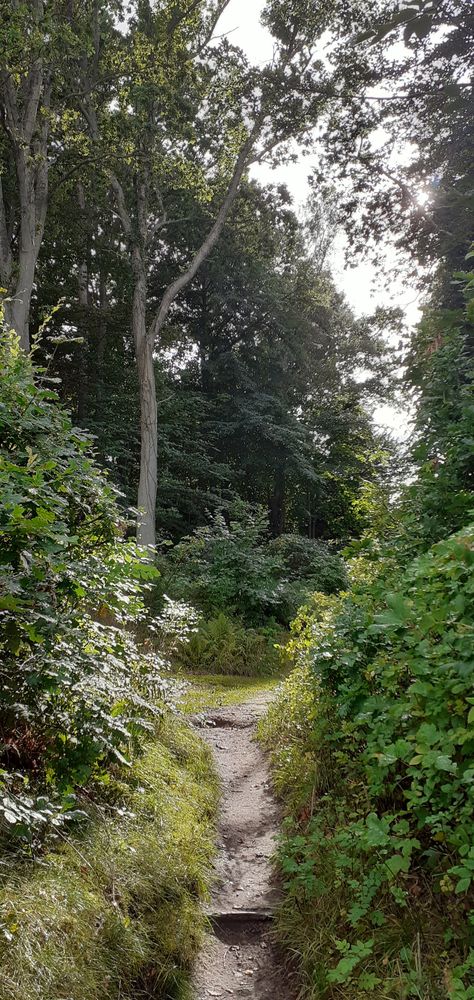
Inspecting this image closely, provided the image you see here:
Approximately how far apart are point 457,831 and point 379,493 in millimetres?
4074

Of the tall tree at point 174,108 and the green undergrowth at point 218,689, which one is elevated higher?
the tall tree at point 174,108

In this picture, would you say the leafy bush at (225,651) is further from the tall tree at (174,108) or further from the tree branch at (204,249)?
the tree branch at (204,249)

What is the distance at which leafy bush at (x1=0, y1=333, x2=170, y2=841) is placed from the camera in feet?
7.65

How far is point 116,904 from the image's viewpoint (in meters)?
2.44

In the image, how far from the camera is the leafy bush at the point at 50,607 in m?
2.33

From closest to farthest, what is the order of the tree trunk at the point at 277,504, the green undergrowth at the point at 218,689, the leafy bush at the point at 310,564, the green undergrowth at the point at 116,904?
1. the green undergrowth at the point at 116,904
2. the green undergrowth at the point at 218,689
3. the leafy bush at the point at 310,564
4. the tree trunk at the point at 277,504

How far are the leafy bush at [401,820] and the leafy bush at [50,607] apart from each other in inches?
49.8

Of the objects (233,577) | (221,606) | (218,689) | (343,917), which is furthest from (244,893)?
(233,577)

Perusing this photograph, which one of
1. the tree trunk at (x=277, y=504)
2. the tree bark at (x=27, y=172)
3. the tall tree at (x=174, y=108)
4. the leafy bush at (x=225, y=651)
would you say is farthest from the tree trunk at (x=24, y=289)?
the tree trunk at (x=277, y=504)

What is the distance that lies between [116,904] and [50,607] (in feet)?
4.40

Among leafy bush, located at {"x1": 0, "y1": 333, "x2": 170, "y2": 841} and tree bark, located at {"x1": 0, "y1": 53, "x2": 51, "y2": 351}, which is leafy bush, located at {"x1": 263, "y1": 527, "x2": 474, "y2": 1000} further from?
tree bark, located at {"x1": 0, "y1": 53, "x2": 51, "y2": 351}

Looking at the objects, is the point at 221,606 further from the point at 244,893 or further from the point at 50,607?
the point at 50,607

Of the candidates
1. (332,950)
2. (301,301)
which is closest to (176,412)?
(301,301)

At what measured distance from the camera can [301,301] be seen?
66.2 feet
